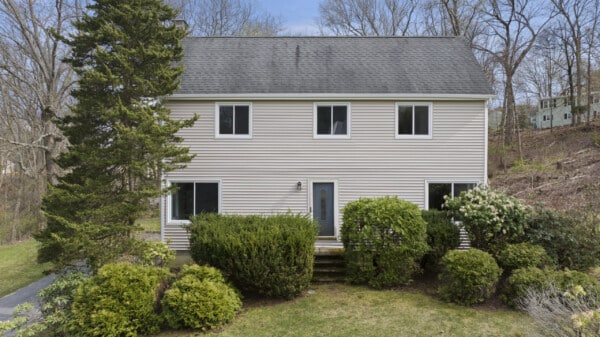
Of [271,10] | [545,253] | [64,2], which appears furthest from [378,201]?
[271,10]

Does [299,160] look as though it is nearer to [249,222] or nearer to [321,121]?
[321,121]

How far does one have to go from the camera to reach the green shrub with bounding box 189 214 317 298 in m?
7.16

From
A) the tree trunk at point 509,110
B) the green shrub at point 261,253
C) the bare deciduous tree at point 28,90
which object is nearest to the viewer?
the green shrub at point 261,253

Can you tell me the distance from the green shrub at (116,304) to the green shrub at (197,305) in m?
0.33

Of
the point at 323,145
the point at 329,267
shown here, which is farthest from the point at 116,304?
the point at 323,145

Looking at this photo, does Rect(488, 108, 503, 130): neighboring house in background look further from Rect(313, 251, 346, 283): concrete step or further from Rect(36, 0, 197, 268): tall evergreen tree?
Rect(36, 0, 197, 268): tall evergreen tree

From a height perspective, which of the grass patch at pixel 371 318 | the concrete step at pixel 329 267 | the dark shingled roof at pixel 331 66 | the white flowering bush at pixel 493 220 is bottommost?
the grass patch at pixel 371 318

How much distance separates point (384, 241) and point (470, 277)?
179cm

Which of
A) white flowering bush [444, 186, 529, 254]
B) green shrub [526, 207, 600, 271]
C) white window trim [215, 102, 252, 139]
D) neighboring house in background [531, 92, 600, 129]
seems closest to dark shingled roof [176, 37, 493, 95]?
white window trim [215, 102, 252, 139]

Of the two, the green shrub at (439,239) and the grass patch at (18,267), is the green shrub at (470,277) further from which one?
the grass patch at (18,267)

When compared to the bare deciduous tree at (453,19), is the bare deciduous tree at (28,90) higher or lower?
lower

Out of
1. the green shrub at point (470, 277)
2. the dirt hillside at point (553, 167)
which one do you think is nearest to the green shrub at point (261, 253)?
the green shrub at point (470, 277)

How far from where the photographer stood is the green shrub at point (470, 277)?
22.6ft

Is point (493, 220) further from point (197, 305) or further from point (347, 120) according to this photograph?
point (197, 305)
